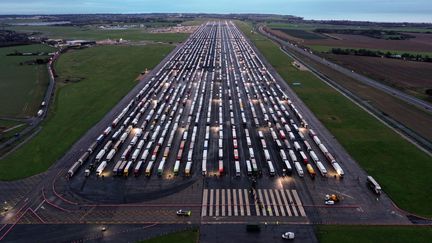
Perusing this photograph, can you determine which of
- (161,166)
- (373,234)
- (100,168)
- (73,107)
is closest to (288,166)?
(373,234)

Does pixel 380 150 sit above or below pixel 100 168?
above

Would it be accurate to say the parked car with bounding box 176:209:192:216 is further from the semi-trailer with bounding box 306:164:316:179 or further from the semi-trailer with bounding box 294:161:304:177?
the semi-trailer with bounding box 306:164:316:179

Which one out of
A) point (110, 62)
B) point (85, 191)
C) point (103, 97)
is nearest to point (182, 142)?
point (85, 191)

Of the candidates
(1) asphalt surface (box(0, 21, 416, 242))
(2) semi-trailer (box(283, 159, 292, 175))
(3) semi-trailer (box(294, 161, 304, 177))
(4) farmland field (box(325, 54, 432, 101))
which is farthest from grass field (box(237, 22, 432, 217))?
(4) farmland field (box(325, 54, 432, 101))

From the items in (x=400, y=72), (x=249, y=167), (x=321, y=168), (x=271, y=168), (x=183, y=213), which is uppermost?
(x=400, y=72)

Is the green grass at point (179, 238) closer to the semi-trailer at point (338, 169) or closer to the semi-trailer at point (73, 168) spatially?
the semi-trailer at point (73, 168)

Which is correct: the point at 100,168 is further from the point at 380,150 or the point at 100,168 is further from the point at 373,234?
the point at 380,150
